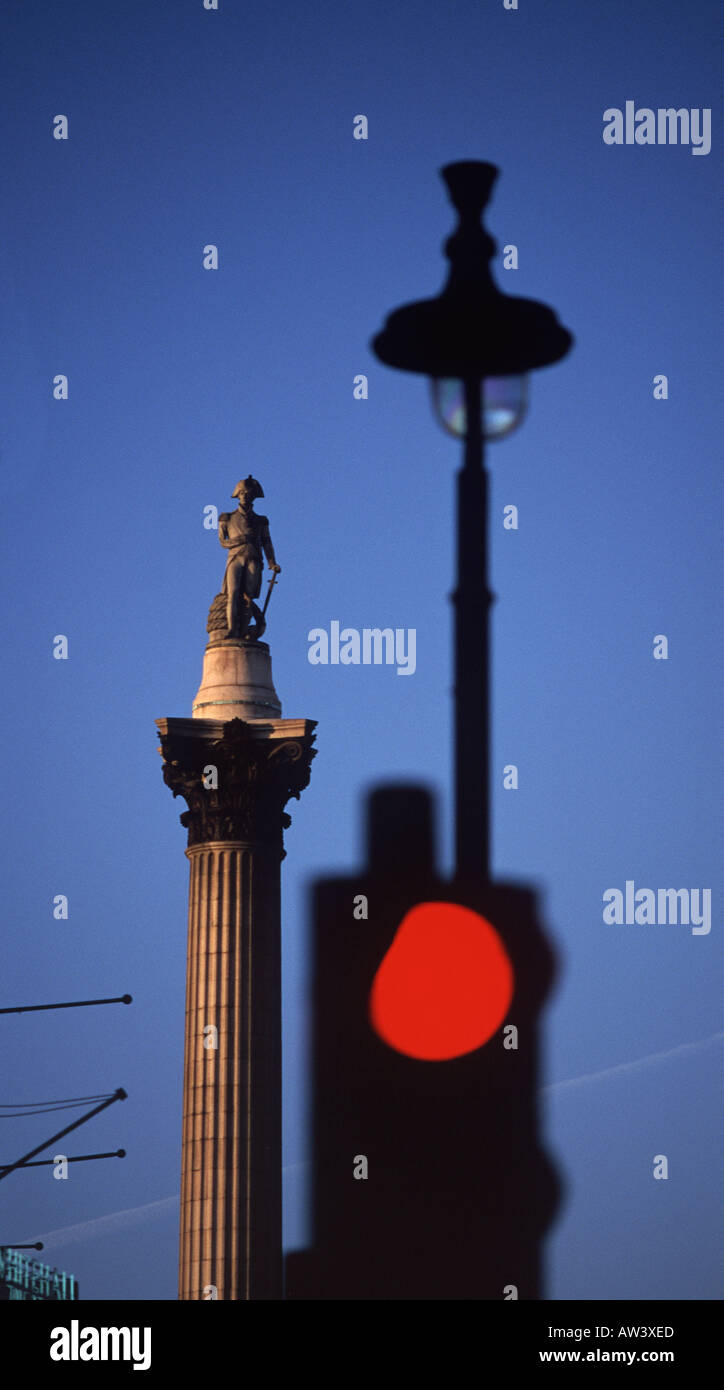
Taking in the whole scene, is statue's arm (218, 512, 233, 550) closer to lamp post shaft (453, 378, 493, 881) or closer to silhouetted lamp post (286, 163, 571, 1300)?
silhouetted lamp post (286, 163, 571, 1300)

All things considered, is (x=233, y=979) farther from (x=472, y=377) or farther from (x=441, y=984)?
(x=472, y=377)

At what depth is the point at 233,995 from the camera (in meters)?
41.0

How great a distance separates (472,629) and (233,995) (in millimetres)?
33186

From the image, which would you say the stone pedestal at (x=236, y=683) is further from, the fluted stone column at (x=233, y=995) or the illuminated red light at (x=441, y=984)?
the illuminated red light at (x=441, y=984)

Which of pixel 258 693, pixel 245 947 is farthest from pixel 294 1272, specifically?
pixel 258 693

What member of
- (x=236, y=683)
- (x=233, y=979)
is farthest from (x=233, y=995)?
(x=236, y=683)

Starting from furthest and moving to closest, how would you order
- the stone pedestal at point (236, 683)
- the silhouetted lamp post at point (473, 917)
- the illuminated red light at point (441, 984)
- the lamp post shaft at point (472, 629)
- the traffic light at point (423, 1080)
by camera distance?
1. the stone pedestal at point (236, 683)
2. the traffic light at point (423, 1080)
3. the illuminated red light at point (441, 984)
4. the silhouetted lamp post at point (473, 917)
5. the lamp post shaft at point (472, 629)

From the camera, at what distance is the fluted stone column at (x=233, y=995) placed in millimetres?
39750

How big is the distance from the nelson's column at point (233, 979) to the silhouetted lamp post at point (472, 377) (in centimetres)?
3218

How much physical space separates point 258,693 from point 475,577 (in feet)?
114

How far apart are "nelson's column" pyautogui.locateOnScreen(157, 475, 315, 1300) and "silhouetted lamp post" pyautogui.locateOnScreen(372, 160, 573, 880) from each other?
32.2 metres

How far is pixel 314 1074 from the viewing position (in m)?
39.2

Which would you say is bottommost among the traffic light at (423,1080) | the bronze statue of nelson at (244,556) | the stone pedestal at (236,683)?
the traffic light at (423,1080)

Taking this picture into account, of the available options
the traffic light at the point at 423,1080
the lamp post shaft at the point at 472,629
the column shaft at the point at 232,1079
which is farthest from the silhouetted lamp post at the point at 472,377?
the column shaft at the point at 232,1079
